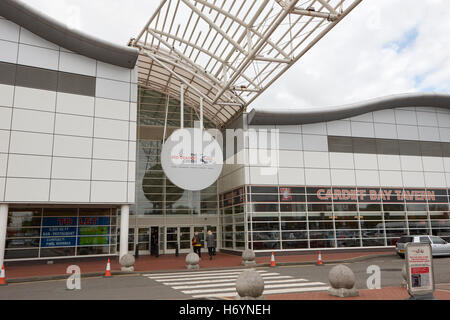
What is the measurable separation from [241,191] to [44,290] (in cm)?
1531

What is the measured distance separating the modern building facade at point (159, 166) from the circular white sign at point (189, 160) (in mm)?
2243

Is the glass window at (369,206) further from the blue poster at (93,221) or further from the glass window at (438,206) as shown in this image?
the blue poster at (93,221)

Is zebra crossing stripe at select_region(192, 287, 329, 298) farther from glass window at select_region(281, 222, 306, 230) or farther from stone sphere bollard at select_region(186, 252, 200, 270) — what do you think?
glass window at select_region(281, 222, 306, 230)

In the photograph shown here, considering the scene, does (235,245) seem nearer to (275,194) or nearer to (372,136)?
(275,194)

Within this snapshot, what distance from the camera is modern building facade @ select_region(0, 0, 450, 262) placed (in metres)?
19.7

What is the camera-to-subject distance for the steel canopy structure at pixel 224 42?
1834 centimetres

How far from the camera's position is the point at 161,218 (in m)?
29.1

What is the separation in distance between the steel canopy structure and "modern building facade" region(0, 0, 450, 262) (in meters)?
0.43

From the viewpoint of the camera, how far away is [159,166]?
1179 inches

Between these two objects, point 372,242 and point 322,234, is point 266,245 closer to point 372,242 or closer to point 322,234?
point 322,234

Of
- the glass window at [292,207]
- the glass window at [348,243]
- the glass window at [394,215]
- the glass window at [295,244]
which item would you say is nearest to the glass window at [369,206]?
the glass window at [394,215]

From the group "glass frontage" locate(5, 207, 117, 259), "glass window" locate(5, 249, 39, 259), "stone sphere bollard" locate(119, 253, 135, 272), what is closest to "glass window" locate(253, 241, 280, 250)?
"glass frontage" locate(5, 207, 117, 259)

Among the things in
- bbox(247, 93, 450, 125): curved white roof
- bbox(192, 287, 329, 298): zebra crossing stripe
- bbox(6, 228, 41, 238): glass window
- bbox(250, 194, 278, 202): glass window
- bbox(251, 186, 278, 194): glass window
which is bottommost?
bbox(192, 287, 329, 298): zebra crossing stripe
